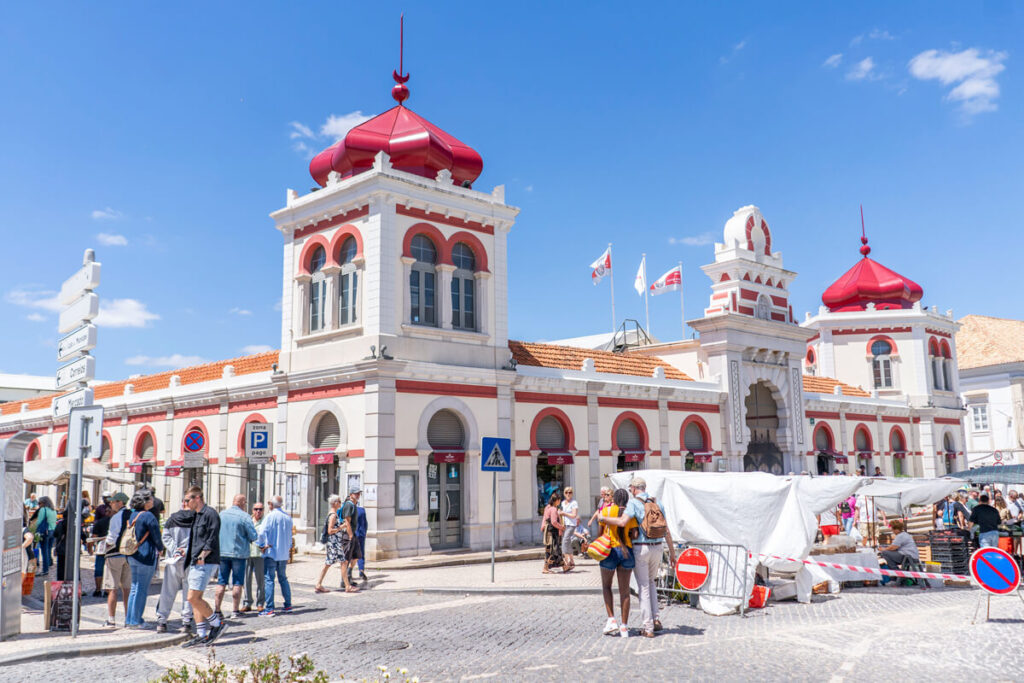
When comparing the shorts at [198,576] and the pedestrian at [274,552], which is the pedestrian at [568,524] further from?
the shorts at [198,576]

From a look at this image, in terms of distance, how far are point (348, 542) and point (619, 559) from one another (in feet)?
20.3

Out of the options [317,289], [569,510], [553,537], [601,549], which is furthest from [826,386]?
[601,549]

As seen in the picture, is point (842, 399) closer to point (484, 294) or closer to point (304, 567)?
point (484, 294)

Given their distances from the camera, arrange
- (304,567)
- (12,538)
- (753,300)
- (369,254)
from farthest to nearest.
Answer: (753,300) → (369,254) → (304,567) → (12,538)

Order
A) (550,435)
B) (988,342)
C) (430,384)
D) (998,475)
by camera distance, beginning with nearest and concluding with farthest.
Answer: (430,384), (998,475), (550,435), (988,342)

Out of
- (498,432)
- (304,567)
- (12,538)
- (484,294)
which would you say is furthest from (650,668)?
(484,294)

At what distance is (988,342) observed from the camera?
48594mm

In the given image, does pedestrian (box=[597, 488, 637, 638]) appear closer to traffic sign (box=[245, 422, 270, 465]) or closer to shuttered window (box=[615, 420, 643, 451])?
traffic sign (box=[245, 422, 270, 465])

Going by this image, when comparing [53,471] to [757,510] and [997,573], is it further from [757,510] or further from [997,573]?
[997,573]

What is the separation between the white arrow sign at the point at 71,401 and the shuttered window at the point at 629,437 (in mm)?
15735

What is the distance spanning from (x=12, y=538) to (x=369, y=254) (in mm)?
10641

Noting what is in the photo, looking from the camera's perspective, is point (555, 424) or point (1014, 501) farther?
point (555, 424)

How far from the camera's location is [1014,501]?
21219 mm

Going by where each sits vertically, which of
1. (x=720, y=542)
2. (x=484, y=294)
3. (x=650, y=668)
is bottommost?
(x=650, y=668)
